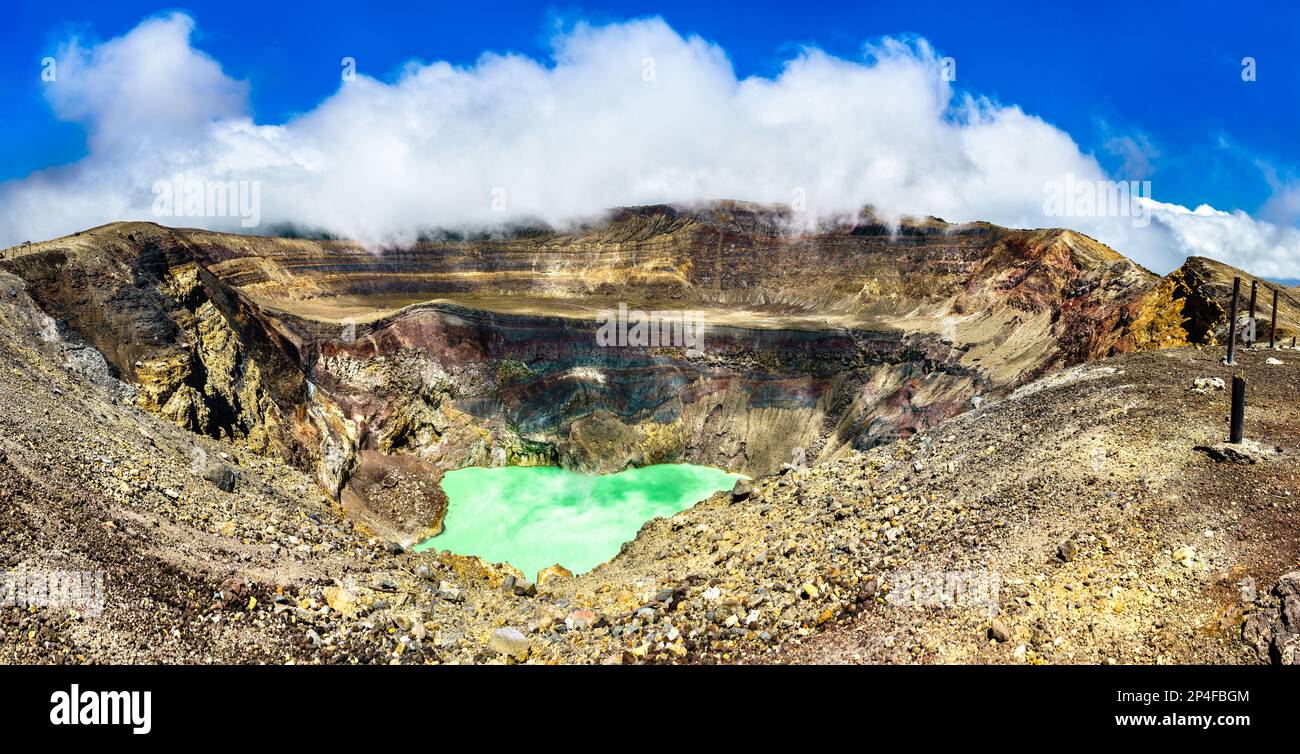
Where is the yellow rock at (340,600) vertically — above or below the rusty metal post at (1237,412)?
below

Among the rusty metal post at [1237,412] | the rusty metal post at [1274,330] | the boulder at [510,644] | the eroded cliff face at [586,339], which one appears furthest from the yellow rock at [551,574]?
the rusty metal post at [1274,330]

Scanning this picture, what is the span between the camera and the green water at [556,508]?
2945cm

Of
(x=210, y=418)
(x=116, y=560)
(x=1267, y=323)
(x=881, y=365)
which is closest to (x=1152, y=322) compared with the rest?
(x=1267, y=323)

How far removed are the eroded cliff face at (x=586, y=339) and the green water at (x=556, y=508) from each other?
1.31 m

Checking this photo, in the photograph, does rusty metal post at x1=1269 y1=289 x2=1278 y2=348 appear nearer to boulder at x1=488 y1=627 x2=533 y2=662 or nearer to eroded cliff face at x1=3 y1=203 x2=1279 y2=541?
eroded cliff face at x1=3 y1=203 x2=1279 y2=541

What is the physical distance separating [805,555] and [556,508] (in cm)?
2185

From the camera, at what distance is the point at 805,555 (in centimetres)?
1502

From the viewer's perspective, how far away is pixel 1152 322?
91.1ft

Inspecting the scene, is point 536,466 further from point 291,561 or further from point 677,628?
point 677,628

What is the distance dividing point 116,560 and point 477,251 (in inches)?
2473

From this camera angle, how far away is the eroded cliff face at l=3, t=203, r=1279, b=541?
27.9 metres

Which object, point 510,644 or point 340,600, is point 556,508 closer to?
point 510,644

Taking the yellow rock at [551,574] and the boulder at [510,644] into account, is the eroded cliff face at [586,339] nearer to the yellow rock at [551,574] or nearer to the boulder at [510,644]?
the yellow rock at [551,574]

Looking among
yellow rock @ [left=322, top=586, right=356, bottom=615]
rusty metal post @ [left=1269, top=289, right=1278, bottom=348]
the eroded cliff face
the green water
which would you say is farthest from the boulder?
rusty metal post @ [left=1269, top=289, right=1278, bottom=348]
